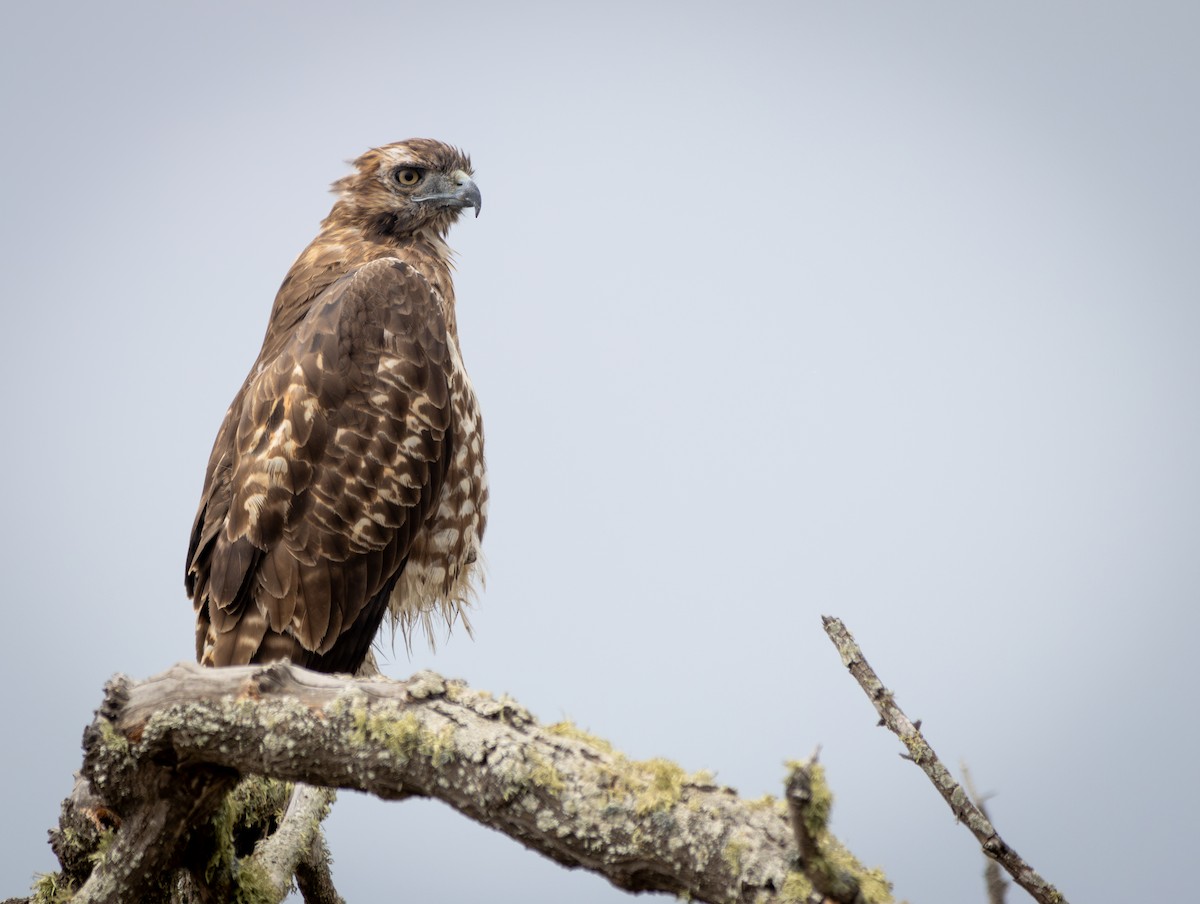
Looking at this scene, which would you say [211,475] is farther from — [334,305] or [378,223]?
[378,223]

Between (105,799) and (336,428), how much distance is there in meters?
2.31

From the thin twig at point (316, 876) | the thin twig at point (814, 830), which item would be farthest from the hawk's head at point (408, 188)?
the thin twig at point (814, 830)

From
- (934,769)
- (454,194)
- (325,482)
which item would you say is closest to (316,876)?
(325,482)

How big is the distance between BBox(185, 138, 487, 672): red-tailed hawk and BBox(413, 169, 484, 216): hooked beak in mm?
533

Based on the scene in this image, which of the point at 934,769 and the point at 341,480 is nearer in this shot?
the point at 934,769

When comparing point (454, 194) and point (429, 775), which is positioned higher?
point (454, 194)

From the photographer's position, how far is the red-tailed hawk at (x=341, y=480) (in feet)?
18.9

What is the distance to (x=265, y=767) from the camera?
3834mm

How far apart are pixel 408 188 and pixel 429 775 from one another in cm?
428

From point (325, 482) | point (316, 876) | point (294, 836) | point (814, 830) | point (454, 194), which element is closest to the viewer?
point (814, 830)

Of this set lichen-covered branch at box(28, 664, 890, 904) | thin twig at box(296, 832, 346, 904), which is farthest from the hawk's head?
lichen-covered branch at box(28, 664, 890, 904)

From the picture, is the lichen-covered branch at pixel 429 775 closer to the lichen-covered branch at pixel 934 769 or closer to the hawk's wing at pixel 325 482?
the lichen-covered branch at pixel 934 769

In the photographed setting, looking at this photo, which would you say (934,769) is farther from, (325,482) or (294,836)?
(325,482)

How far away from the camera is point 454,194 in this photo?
7.08m
